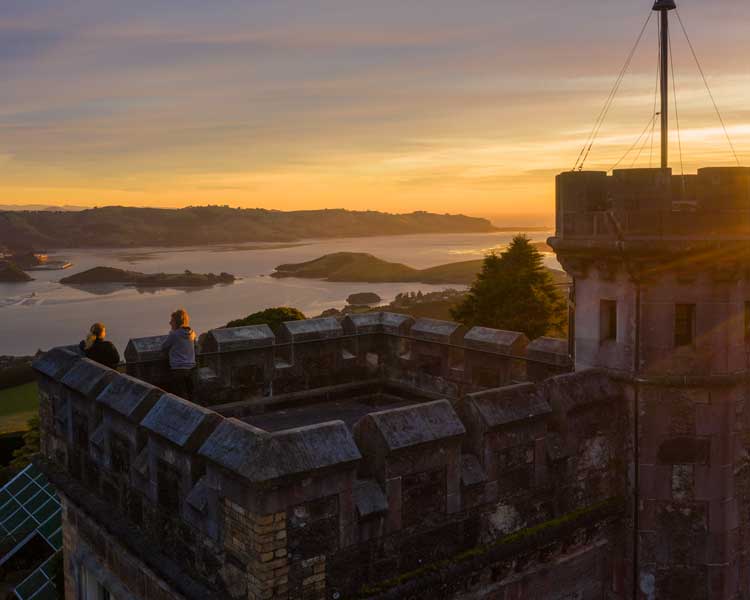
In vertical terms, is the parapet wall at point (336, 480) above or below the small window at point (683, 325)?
below

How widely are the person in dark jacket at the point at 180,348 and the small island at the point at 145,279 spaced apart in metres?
130

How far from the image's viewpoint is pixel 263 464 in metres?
6.33

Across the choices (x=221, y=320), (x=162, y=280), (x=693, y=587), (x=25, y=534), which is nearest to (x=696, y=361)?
(x=693, y=587)

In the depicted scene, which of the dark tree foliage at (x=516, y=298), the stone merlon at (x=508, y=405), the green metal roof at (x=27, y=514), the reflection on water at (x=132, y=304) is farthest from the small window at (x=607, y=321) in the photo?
the reflection on water at (x=132, y=304)

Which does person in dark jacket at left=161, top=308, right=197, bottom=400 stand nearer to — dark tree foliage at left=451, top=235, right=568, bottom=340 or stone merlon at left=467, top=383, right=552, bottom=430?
stone merlon at left=467, top=383, right=552, bottom=430

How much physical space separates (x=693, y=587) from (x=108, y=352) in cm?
879

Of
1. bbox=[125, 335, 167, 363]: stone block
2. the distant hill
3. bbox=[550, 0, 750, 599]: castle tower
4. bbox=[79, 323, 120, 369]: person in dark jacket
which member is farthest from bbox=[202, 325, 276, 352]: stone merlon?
the distant hill

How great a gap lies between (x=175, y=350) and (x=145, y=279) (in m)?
136

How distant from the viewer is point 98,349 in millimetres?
11070

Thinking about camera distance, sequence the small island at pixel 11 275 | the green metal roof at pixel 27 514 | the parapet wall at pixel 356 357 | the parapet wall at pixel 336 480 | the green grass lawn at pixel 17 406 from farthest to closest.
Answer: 1. the small island at pixel 11 275
2. the green grass lawn at pixel 17 406
3. the green metal roof at pixel 27 514
4. the parapet wall at pixel 356 357
5. the parapet wall at pixel 336 480

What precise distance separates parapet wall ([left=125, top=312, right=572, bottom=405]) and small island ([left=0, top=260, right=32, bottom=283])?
159m

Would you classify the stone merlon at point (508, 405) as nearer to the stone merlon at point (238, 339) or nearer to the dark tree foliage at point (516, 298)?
the stone merlon at point (238, 339)

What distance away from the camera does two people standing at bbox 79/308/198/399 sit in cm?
1109

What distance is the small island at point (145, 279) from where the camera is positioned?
5531 inches
